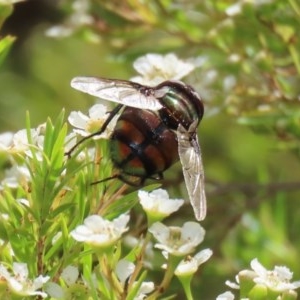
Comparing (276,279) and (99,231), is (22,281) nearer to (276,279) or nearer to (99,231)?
(99,231)

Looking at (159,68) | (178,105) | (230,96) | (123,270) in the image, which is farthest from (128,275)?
(230,96)

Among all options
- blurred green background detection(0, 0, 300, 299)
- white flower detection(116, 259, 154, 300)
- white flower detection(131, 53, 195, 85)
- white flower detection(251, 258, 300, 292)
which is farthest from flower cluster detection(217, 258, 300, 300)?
blurred green background detection(0, 0, 300, 299)

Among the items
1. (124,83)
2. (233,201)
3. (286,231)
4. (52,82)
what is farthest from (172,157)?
(52,82)

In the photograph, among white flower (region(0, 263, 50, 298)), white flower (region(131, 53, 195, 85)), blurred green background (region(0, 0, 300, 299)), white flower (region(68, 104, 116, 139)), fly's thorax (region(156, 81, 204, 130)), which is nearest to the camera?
white flower (region(0, 263, 50, 298))

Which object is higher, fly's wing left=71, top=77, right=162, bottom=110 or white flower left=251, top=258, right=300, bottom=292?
fly's wing left=71, top=77, right=162, bottom=110

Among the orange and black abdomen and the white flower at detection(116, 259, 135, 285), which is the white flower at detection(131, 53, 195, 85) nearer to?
the orange and black abdomen

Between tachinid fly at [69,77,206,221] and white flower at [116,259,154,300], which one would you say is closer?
white flower at [116,259,154,300]

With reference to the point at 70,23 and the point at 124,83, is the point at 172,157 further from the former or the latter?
the point at 70,23
